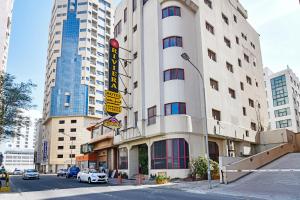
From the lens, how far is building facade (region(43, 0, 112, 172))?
8394 cm

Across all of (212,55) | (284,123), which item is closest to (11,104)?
(212,55)

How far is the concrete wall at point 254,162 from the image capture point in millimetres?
20812

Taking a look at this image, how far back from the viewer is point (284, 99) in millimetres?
74625

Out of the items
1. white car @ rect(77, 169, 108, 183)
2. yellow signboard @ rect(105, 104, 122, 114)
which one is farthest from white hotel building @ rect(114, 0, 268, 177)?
white car @ rect(77, 169, 108, 183)

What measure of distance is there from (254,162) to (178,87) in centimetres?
996

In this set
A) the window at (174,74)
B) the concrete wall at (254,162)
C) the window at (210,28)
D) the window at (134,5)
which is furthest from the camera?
the window at (134,5)

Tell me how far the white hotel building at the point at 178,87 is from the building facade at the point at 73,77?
49.0 metres

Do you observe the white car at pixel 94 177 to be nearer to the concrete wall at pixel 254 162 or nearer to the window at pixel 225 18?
the concrete wall at pixel 254 162

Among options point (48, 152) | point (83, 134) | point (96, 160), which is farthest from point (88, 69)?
point (96, 160)

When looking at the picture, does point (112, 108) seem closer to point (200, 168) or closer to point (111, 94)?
point (111, 94)

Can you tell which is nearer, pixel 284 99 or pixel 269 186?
pixel 269 186

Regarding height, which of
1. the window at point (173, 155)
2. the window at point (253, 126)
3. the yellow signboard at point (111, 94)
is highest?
the yellow signboard at point (111, 94)

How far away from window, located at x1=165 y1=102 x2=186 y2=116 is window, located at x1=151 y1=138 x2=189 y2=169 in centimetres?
266

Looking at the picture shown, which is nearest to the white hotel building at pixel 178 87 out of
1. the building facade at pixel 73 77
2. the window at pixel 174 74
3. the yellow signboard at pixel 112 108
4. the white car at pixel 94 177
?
the window at pixel 174 74
